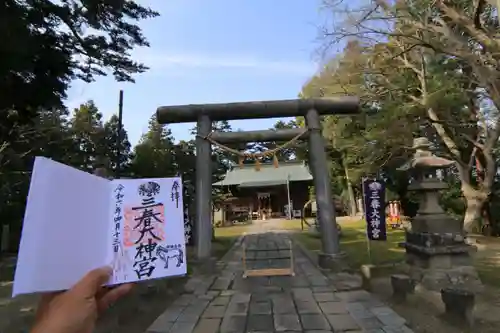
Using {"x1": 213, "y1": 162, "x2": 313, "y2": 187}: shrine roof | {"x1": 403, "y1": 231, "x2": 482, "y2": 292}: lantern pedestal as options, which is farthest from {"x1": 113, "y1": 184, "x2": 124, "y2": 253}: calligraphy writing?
{"x1": 213, "y1": 162, "x2": 313, "y2": 187}: shrine roof

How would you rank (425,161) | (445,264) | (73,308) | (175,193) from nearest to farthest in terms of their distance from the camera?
(73,308), (175,193), (445,264), (425,161)

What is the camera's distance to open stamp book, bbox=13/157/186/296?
1.08 m

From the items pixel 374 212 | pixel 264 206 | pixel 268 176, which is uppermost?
pixel 268 176

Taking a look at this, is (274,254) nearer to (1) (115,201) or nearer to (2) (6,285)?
(2) (6,285)

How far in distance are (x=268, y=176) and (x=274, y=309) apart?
28553mm

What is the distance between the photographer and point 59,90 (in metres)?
7.56

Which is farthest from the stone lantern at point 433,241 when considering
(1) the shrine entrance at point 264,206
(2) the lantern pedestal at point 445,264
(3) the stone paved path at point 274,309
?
(1) the shrine entrance at point 264,206

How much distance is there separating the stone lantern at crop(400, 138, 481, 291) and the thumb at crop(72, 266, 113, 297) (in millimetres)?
6304

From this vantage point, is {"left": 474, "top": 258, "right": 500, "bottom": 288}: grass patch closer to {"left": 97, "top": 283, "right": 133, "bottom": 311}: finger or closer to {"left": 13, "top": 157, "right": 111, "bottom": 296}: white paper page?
{"left": 97, "top": 283, "right": 133, "bottom": 311}: finger

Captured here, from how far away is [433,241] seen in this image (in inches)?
259

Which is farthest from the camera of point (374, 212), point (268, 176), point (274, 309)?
point (268, 176)

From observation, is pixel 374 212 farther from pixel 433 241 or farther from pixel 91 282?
pixel 91 282

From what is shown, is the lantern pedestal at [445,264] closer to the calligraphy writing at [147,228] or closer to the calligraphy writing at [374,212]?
the calligraphy writing at [374,212]

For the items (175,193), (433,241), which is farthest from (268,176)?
(175,193)
